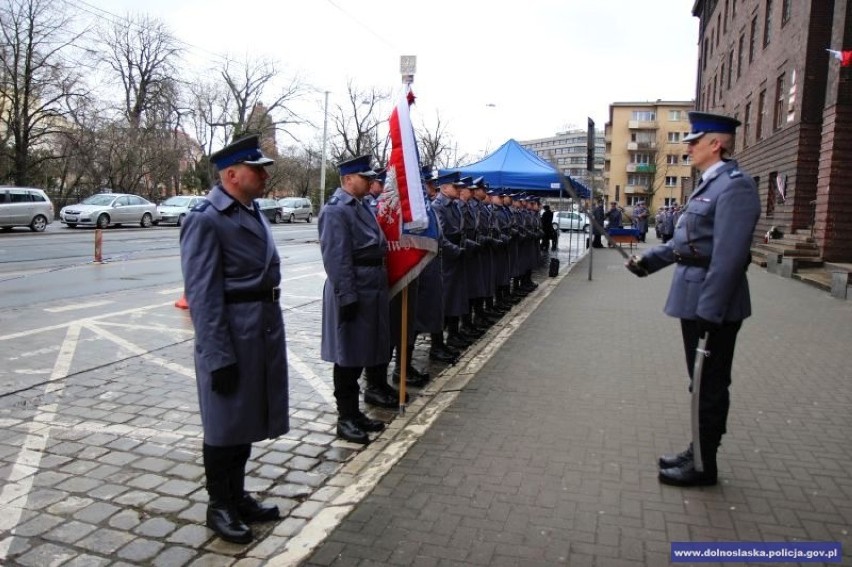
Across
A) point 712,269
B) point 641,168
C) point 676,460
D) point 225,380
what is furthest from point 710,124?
point 641,168

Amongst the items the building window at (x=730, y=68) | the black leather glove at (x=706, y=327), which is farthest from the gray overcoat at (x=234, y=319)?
the building window at (x=730, y=68)

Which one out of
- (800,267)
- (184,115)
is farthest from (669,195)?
(800,267)

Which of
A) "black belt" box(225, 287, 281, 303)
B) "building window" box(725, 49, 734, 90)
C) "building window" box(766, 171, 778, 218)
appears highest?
"building window" box(725, 49, 734, 90)

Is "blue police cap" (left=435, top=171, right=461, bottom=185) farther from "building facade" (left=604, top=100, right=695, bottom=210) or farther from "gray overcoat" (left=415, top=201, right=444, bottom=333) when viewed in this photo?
"building facade" (left=604, top=100, right=695, bottom=210)

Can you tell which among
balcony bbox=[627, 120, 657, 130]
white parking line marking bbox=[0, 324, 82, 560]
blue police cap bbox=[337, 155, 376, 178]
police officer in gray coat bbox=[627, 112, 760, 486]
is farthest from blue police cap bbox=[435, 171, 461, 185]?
balcony bbox=[627, 120, 657, 130]

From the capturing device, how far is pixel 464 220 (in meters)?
8.57

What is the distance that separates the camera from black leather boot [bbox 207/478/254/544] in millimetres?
3463

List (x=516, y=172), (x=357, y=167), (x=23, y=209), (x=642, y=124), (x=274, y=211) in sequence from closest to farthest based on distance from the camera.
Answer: (x=357, y=167) → (x=516, y=172) → (x=23, y=209) → (x=274, y=211) → (x=642, y=124)

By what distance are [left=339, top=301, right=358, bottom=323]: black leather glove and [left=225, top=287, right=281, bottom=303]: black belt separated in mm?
1322

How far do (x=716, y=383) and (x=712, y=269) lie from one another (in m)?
0.72

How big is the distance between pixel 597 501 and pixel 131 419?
11.5ft

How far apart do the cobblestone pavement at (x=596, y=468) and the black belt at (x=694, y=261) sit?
1.35 meters

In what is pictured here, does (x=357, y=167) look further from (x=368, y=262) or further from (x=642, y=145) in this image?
(x=642, y=145)

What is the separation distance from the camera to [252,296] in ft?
11.4
